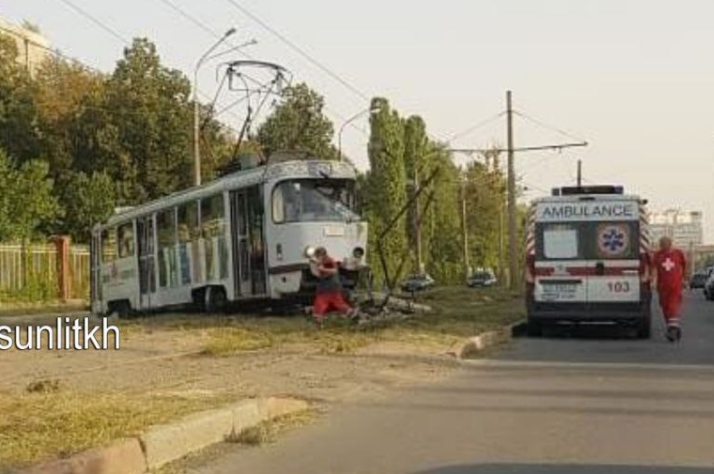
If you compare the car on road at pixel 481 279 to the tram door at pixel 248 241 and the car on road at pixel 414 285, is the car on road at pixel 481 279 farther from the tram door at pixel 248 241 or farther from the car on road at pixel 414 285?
the tram door at pixel 248 241

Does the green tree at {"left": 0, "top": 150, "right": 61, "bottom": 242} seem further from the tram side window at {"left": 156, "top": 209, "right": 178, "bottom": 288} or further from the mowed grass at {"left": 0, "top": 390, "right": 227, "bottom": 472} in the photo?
the mowed grass at {"left": 0, "top": 390, "right": 227, "bottom": 472}

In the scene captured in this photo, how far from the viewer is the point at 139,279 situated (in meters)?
28.8

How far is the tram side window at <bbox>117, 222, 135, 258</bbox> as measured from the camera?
2933cm

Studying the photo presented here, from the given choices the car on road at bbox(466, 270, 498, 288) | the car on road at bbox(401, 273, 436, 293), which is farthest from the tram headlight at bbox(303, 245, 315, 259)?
the car on road at bbox(466, 270, 498, 288)

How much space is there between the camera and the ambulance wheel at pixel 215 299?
2472 cm

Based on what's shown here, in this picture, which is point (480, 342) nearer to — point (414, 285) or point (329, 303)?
point (329, 303)

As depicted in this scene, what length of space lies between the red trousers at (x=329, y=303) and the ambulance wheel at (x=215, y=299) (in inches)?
132

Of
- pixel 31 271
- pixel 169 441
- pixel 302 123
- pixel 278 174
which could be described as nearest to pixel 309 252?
pixel 278 174

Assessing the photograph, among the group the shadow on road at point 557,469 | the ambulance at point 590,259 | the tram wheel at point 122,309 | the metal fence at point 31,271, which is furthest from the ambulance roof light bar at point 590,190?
the metal fence at point 31,271

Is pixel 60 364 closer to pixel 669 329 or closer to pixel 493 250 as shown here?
pixel 669 329

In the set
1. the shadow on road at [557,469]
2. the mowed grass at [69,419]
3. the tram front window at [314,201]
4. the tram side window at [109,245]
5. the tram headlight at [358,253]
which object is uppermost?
the tram front window at [314,201]

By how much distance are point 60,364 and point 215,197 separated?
1020 centimetres

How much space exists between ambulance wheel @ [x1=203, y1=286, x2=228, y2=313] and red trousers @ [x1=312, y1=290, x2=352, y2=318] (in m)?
3.36

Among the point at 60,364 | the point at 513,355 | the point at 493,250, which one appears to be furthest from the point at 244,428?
the point at 493,250
